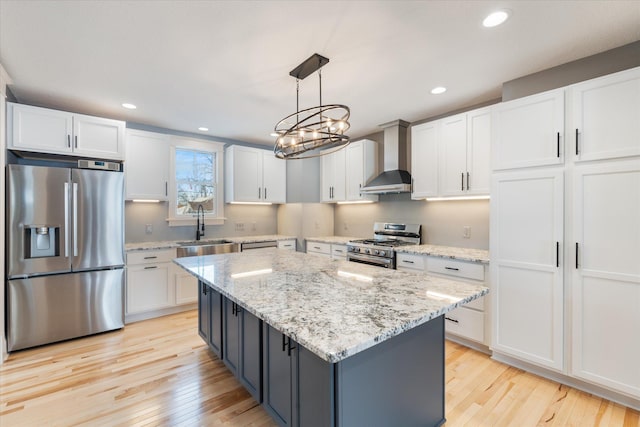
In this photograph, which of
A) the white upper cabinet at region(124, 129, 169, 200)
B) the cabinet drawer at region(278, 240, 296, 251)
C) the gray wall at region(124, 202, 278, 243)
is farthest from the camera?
the cabinet drawer at region(278, 240, 296, 251)

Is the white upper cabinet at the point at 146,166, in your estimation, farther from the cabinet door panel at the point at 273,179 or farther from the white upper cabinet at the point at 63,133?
the cabinet door panel at the point at 273,179

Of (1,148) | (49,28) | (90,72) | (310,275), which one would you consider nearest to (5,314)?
(1,148)

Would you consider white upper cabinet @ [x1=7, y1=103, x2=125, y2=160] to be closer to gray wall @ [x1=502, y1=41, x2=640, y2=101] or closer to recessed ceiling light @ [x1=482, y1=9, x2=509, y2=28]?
recessed ceiling light @ [x1=482, y1=9, x2=509, y2=28]

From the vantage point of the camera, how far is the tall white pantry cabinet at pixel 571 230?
6.23 ft

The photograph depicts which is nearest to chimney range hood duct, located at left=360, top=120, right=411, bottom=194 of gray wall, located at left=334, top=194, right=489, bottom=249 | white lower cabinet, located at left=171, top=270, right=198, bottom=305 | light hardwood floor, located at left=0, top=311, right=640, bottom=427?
gray wall, located at left=334, top=194, right=489, bottom=249

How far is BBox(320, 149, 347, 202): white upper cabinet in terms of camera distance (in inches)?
177

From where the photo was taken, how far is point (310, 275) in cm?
200

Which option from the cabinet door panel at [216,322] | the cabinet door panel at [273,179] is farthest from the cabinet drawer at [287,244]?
the cabinet door panel at [216,322]

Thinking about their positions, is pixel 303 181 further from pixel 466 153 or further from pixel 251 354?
pixel 251 354

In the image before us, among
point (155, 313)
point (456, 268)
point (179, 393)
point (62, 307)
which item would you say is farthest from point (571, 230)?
point (62, 307)

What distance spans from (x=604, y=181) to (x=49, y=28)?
3862 millimetres

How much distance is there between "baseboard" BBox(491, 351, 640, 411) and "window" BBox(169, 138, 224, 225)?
4009 mm

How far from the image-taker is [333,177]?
4.62 metres

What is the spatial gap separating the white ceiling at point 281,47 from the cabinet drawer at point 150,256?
1.74m
